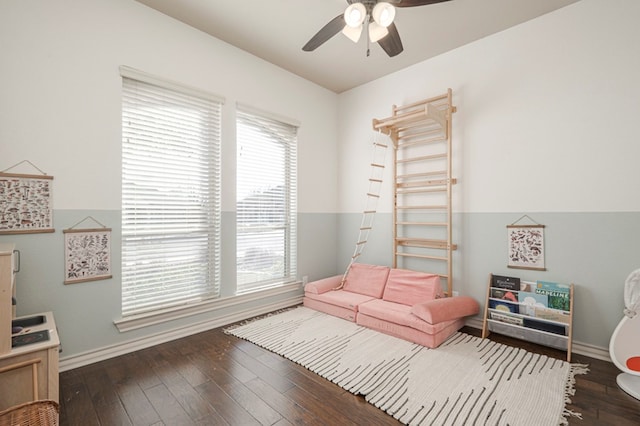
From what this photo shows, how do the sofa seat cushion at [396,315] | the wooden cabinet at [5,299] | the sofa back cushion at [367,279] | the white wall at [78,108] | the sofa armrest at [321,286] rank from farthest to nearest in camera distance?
the sofa armrest at [321,286] < the sofa back cushion at [367,279] < the sofa seat cushion at [396,315] < the white wall at [78,108] < the wooden cabinet at [5,299]

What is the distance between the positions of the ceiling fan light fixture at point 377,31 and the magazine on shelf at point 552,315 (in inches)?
107

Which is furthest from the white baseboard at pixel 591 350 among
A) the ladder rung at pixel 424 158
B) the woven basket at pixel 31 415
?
the woven basket at pixel 31 415

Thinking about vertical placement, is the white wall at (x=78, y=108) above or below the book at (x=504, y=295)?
above

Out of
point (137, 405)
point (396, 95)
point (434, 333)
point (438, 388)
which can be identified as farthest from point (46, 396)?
point (396, 95)

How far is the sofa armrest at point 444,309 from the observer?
2.72 meters

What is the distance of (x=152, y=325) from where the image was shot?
2.77 m

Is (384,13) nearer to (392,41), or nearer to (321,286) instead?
(392,41)

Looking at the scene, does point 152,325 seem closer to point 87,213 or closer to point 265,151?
point 87,213

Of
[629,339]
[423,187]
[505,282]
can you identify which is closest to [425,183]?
[423,187]

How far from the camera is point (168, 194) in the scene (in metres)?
2.87

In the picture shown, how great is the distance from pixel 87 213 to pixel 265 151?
1895 mm

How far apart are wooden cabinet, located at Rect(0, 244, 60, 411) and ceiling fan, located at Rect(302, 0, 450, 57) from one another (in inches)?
98.0

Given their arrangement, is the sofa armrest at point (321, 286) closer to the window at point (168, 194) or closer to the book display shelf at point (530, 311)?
the window at point (168, 194)

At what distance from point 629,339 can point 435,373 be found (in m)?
1.43
